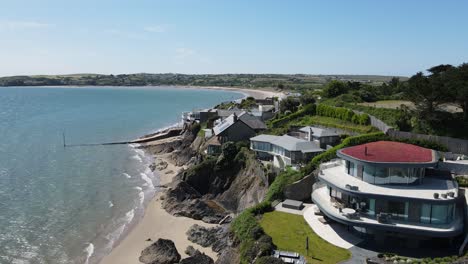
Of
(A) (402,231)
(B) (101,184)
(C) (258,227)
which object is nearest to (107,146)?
(B) (101,184)

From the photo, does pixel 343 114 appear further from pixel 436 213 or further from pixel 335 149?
pixel 436 213

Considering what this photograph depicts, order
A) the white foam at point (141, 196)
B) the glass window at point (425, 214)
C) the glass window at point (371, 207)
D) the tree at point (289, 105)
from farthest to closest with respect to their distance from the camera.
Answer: the tree at point (289, 105) < the white foam at point (141, 196) < the glass window at point (371, 207) < the glass window at point (425, 214)

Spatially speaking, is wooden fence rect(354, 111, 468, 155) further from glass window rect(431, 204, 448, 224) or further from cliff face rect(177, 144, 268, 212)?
cliff face rect(177, 144, 268, 212)

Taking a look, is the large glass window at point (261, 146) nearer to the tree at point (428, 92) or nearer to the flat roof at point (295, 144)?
the flat roof at point (295, 144)

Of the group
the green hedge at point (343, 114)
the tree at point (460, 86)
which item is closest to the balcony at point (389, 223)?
the tree at point (460, 86)

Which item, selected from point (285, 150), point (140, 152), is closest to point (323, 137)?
point (285, 150)

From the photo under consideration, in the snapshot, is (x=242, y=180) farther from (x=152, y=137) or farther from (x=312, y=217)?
(x=152, y=137)

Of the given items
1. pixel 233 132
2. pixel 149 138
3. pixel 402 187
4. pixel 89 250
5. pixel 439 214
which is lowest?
pixel 89 250
